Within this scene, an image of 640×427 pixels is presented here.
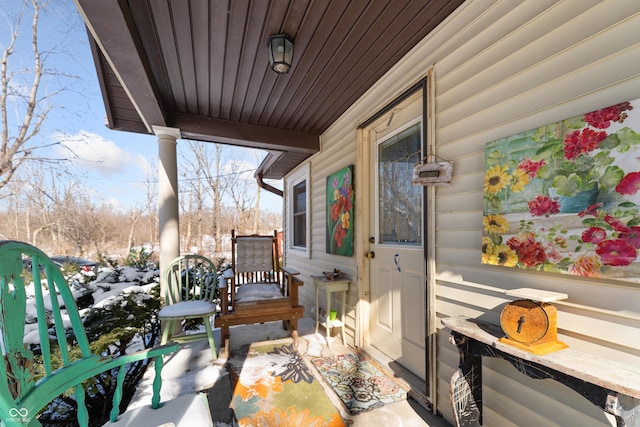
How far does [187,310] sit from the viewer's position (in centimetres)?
243

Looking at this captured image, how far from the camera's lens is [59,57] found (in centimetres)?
541

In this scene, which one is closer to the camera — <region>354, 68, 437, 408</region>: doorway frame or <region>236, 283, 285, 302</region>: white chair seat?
<region>354, 68, 437, 408</region>: doorway frame

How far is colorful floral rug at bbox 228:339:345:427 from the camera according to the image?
1697 millimetres

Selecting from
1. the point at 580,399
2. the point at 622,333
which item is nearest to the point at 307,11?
the point at 622,333

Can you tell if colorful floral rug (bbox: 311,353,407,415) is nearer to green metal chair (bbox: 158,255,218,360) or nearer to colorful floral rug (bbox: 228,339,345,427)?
colorful floral rug (bbox: 228,339,345,427)

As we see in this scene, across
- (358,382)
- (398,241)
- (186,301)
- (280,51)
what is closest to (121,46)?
(280,51)

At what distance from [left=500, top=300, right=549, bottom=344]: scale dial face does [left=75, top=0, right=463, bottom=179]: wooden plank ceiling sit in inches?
69.4

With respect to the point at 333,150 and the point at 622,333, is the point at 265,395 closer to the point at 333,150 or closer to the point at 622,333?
the point at 622,333

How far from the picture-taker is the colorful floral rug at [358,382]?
1.87 meters

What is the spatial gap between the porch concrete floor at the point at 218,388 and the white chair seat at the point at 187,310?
46 cm

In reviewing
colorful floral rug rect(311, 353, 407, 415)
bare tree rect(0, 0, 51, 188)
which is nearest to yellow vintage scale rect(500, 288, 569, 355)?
colorful floral rug rect(311, 353, 407, 415)

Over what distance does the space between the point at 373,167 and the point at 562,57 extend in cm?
167

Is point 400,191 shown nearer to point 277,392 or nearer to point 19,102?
point 277,392

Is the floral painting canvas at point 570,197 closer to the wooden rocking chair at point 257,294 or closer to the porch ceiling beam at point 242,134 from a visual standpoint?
the wooden rocking chair at point 257,294
